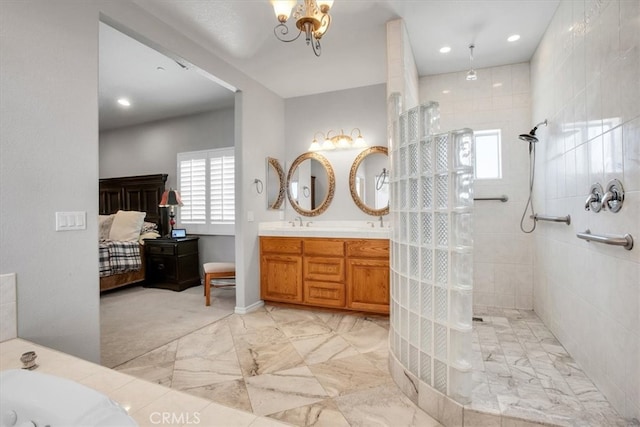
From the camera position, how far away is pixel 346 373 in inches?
85.7

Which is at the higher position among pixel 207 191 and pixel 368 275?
pixel 207 191

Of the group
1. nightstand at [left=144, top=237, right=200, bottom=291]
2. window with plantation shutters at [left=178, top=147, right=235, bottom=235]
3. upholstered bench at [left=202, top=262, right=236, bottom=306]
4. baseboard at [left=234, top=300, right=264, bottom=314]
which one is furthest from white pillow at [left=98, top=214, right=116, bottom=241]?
baseboard at [left=234, top=300, right=264, bottom=314]

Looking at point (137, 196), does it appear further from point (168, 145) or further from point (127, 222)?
point (168, 145)

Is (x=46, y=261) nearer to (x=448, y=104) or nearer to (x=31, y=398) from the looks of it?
(x=31, y=398)

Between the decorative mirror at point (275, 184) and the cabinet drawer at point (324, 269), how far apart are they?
0.97 meters

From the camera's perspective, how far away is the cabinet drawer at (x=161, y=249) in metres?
4.52

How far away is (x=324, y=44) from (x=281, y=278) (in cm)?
254

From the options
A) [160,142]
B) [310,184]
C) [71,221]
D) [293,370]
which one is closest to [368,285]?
[293,370]

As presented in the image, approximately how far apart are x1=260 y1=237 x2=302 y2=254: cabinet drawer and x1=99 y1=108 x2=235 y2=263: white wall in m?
1.23

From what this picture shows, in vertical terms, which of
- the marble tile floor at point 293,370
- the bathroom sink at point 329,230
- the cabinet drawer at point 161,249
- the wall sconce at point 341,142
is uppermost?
the wall sconce at point 341,142

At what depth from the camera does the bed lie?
4318mm

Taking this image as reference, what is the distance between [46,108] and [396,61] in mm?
2376

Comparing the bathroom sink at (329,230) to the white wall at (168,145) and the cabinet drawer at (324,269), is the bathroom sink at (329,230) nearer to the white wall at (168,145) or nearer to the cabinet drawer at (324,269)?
the cabinet drawer at (324,269)

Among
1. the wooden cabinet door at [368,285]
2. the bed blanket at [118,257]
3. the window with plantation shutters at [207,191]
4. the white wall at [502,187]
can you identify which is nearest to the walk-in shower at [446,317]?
the wooden cabinet door at [368,285]
